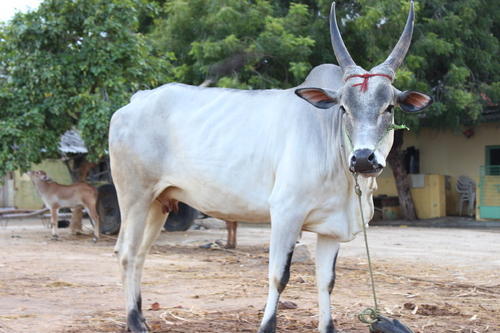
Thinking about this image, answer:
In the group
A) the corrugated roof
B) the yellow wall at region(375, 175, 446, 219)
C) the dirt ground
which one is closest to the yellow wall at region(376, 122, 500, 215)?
the yellow wall at region(375, 175, 446, 219)

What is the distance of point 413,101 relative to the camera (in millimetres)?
4879

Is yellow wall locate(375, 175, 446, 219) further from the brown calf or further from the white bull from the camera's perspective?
the white bull

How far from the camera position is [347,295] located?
716 centimetres

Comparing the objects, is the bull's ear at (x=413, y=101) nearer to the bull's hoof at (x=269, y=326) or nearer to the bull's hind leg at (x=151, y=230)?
the bull's hoof at (x=269, y=326)

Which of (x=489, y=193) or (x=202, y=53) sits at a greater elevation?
(x=202, y=53)

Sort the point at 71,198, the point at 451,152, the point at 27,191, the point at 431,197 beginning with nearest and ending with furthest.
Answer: the point at 71,198 < the point at 431,197 < the point at 451,152 < the point at 27,191

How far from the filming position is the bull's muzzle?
4.45 metres

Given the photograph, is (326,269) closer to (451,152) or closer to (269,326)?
(269,326)

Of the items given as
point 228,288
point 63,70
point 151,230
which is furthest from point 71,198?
point 151,230

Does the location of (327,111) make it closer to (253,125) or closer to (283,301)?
(253,125)

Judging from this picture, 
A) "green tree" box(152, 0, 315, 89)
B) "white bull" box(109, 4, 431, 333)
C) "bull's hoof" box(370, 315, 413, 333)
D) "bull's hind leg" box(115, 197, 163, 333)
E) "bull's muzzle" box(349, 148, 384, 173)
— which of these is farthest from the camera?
"green tree" box(152, 0, 315, 89)

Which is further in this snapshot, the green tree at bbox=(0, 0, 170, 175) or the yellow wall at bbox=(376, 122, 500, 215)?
the yellow wall at bbox=(376, 122, 500, 215)

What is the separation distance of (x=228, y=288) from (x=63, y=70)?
6875mm

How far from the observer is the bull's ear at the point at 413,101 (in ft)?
15.7
